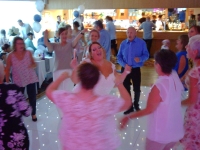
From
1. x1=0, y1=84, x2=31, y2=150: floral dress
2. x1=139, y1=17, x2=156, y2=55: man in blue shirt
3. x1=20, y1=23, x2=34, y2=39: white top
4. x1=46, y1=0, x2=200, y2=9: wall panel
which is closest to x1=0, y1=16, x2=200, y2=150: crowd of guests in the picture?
x1=0, y1=84, x2=31, y2=150: floral dress

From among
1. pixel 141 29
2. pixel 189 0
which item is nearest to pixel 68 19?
pixel 141 29

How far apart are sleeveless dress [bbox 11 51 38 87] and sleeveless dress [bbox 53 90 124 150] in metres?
2.14

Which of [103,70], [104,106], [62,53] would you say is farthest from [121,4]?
[104,106]

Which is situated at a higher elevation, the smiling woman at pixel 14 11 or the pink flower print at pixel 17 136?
the smiling woman at pixel 14 11

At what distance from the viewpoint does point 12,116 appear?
7.11 ft

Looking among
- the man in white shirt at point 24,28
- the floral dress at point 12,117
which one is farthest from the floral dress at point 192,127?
the man in white shirt at point 24,28

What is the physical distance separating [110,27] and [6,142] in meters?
7.46

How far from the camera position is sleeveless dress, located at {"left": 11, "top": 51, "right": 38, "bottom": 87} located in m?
3.83

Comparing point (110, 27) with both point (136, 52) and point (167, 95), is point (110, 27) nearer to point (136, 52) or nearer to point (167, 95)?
point (136, 52)

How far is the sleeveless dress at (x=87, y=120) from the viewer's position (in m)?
Result: 1.77

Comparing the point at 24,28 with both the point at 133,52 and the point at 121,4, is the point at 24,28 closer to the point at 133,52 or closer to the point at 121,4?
the point at 121,4

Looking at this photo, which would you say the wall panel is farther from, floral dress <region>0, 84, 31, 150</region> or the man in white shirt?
floral dress <region>0, 84, 31, 150</region>

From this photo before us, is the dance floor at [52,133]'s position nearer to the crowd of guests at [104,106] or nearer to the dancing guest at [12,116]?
the crowd of guests at [104,106]

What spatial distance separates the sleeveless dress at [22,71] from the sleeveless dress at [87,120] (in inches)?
84.3
